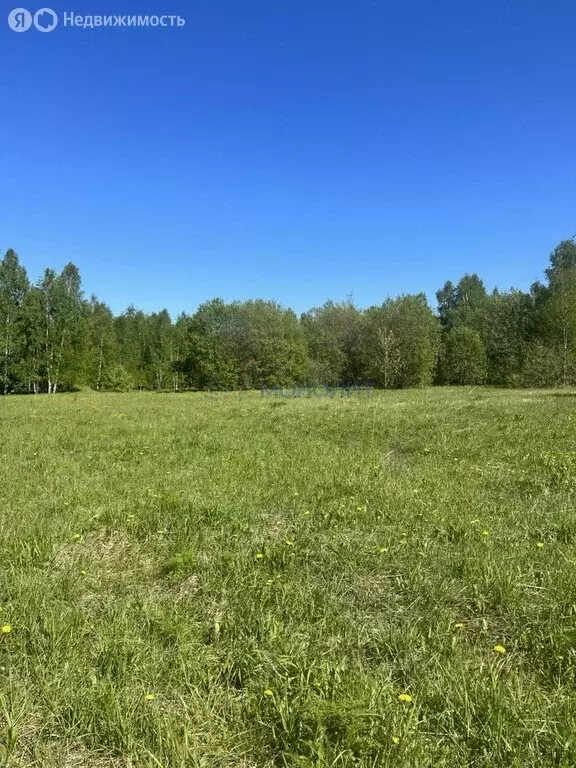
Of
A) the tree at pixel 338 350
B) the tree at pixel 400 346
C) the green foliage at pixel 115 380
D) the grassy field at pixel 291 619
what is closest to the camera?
the grassy field at pixel 291 619

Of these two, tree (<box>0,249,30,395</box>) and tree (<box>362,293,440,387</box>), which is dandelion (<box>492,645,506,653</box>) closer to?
tree (<box>362,293,440,387</box>)

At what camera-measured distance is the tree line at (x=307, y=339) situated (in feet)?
169

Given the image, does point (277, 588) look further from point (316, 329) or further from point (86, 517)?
point (316, 329)

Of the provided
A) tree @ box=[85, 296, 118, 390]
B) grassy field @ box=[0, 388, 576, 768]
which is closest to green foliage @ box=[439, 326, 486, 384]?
tree @ box=[85, 296, 118, 390]

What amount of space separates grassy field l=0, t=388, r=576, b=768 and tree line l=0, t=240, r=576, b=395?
149ft

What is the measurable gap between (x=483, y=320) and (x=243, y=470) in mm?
58320

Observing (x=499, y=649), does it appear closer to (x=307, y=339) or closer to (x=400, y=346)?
(x=400, y=346)

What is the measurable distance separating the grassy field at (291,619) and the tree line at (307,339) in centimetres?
4547

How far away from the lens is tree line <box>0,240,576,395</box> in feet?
169

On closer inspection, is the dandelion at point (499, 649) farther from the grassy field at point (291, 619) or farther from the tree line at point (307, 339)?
the tree line at point (307, 339)

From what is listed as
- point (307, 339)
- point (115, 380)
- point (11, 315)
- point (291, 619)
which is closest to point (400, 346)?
point (307, 339)

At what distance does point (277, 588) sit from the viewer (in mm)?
3963

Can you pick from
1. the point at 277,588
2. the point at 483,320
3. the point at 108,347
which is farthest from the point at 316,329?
the point at 277,588

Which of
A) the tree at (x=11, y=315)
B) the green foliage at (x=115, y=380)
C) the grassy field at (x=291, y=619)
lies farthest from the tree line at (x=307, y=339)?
the grassy field at (x=291, y=619)
